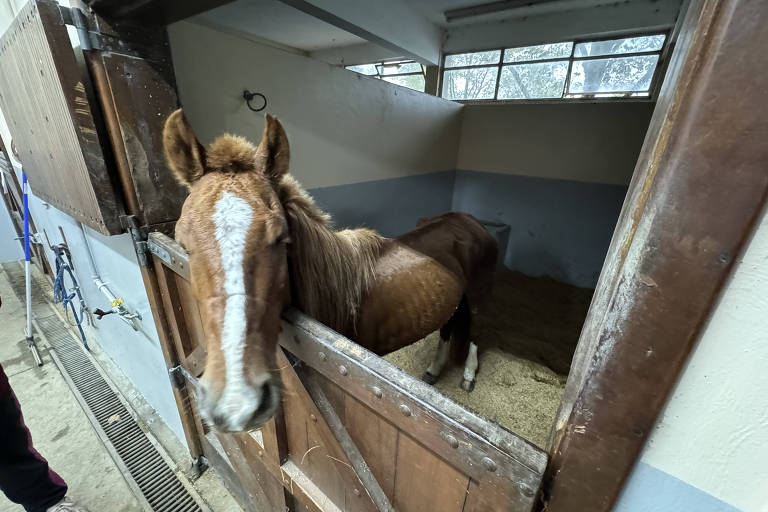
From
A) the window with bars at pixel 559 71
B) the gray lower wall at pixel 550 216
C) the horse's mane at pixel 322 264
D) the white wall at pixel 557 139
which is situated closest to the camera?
the horse's mane at pixel 322 264

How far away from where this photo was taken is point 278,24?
4.42 meters

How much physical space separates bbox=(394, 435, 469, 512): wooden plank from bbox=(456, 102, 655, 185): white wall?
3665 mm

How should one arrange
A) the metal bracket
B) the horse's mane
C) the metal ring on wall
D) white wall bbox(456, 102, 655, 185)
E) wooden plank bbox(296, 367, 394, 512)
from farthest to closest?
1. white wall bbox(456, 102, 655, 185)
2. the metal ring on wall
3. the metal bracket
4. the horse's mane
5. wooden plank bbox(296, 367, 394, 512)

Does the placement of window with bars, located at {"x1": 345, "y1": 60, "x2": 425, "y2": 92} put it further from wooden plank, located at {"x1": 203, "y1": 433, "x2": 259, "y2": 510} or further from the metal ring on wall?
wooden plank, located at {"x1": 203, "y1": 433, "x2": 259, "y2": 510}

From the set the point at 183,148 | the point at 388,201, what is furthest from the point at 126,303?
the point at 388,201

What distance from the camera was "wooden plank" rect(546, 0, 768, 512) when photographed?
249mm

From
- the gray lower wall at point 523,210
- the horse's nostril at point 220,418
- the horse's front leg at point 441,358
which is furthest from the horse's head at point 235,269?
the gray lower wall at point 523,210

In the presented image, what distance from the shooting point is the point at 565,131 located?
129 inches

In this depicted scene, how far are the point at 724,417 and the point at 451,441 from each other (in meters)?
0.33

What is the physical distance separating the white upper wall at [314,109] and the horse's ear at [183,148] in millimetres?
762

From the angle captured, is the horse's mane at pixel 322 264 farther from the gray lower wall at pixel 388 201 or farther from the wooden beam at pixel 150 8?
the gray lower wall at pixel 388 201

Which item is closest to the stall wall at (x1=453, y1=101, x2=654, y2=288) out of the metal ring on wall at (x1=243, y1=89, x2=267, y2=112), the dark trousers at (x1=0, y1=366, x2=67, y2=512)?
the metal ring on wall at (x1=243, y1=89, x2=267, y2=112)

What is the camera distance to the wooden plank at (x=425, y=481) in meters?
0.54

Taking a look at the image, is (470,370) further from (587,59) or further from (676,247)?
(587,59)
